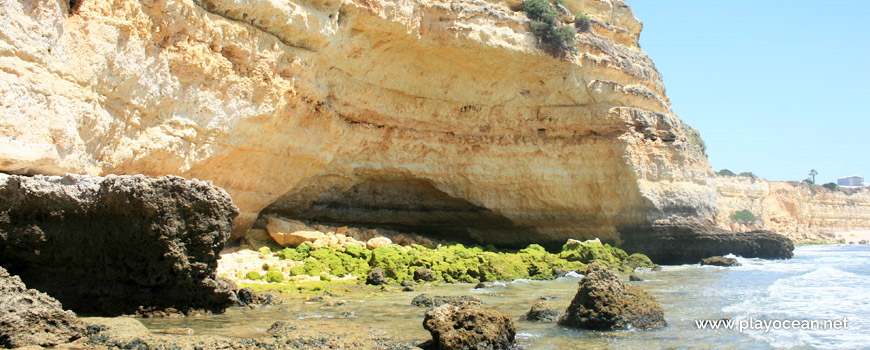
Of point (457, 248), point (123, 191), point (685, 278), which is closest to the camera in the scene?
point (123, 191)

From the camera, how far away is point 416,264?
1223cm

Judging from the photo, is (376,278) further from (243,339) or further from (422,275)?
(243,339)

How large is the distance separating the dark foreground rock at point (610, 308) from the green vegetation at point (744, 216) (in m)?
40.2

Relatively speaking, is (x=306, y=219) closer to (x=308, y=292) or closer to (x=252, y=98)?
(x=252, y=98)

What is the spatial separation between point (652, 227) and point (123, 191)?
49.3 ft

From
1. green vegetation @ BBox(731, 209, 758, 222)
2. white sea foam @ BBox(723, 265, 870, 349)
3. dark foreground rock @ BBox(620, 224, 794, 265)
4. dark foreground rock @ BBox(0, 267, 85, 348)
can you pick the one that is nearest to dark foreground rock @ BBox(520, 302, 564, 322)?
white sea foam @ BBox(723, 265, 870, 349)

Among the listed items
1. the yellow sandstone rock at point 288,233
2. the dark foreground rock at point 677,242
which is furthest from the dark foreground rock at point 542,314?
the dark foreground rock at point 677,242

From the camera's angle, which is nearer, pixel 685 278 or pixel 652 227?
pixel 685 278

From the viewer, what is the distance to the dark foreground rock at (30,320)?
14.4 feet

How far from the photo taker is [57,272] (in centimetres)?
617

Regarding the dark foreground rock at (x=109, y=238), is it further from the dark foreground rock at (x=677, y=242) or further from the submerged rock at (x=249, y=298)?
the dark foreground rock at (x=677, y=242)

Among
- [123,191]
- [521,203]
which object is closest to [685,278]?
[521,203]

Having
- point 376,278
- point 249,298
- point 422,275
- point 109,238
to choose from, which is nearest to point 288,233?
point 376,278

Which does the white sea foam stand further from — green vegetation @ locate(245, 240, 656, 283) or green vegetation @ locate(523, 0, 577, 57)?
green vegetation @ locate(523, 0, 577, 57)
